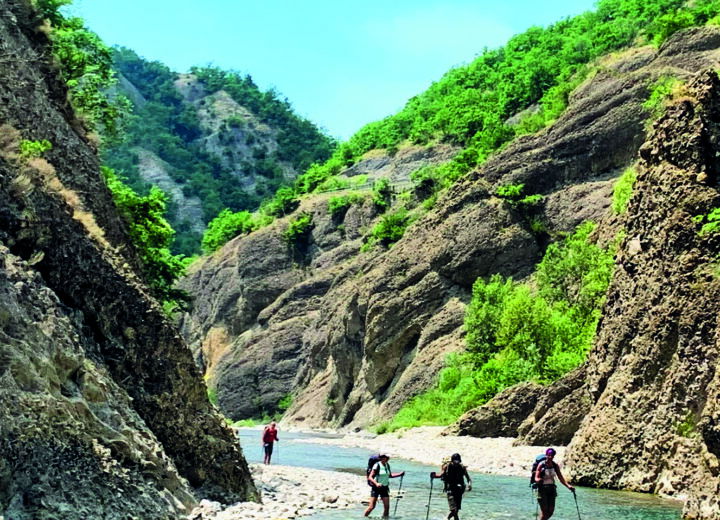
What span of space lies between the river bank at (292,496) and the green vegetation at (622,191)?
3650 cm

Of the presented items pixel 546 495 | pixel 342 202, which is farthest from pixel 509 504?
pixel 342 202

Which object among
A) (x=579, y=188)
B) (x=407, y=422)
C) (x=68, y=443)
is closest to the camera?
(x=68, y=443)

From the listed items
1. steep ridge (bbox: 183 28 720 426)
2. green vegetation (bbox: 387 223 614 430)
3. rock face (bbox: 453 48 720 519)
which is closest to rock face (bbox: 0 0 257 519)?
rock face (bbox: 453 48 720 519)

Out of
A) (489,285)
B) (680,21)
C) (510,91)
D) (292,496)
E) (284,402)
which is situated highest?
(510,91)

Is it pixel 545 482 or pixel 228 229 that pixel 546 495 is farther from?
pixel 228 229

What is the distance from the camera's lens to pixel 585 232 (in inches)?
2808

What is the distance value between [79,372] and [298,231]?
96734 millimetres

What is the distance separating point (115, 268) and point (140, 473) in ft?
21.4

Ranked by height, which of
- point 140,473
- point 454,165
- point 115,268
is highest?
point 454,165

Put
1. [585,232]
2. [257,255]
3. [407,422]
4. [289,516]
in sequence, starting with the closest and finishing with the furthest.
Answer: [289,516]
[407,422]
[585,232]
[257,255]

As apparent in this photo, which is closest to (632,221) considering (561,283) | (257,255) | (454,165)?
(561,283)

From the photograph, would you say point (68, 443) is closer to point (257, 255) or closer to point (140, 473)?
point (140, 473)

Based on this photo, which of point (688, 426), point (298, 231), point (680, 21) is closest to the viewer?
point (688, 426)

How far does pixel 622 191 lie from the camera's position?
66.8m
